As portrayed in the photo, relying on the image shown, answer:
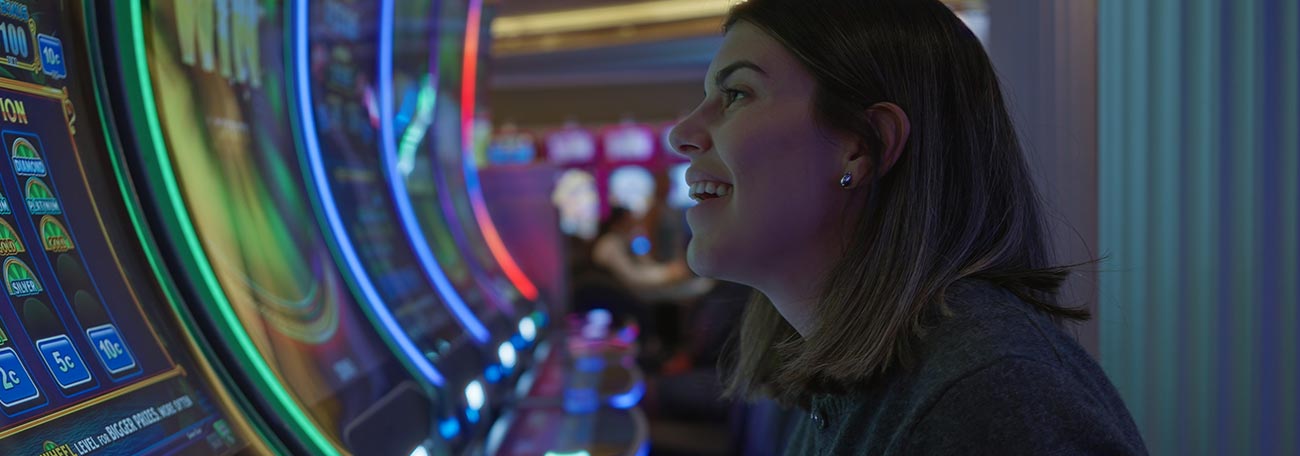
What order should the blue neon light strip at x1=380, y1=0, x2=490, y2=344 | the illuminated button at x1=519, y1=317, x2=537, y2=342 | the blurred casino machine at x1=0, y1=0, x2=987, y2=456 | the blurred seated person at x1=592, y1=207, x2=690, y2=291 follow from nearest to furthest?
the blurred casino machine at x1=0, y1=0, x2=987, y2=456 < the blue neon light strip at x1=380, y1=0, x2=490, y2=344 < the illuminated button at x1=519, y1=317, x2=537, y2=342 < the blurred seated person at x1=592, y1=207, x2=690, y2=291

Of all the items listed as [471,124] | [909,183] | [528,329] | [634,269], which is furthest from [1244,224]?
[634,269]

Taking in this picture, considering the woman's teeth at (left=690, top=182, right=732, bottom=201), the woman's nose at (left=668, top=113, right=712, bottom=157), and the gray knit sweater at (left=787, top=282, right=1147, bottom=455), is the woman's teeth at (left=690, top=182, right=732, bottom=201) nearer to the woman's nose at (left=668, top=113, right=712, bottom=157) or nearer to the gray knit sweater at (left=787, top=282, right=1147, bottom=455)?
the woman's nose at (left=668, top=113, right=712, bottom=157)

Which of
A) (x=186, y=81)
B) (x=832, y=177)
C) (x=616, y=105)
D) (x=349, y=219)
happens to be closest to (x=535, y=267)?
(x=349, y=219)

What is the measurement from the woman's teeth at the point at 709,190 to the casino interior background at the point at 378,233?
1.46 feet

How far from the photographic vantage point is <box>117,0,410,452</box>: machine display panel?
1036 mm

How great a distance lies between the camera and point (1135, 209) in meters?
1.42

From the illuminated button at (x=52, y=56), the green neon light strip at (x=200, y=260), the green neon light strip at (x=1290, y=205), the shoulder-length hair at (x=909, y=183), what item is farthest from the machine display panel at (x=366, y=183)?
the green neon light strip at (x=1290, y=205)

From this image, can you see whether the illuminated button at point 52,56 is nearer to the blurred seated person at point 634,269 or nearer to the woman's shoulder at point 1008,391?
the woman's shoulder at point 1008,391

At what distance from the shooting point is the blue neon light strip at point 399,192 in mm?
1846

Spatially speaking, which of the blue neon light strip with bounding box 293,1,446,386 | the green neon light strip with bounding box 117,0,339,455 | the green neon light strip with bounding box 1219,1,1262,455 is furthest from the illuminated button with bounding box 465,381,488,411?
the green neon light strip with bounding box 1219,1,1262,455

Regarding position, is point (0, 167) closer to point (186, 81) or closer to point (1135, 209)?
point (186, 81)

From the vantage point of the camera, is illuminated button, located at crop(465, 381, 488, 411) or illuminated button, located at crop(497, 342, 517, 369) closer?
illuminated button, located at crop(465, 381, 488, 411)

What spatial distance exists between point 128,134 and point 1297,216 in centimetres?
147

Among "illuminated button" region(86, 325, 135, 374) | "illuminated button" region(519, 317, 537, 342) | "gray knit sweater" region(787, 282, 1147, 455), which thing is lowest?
"illuminated button" region(519, 317, 537, 342)
